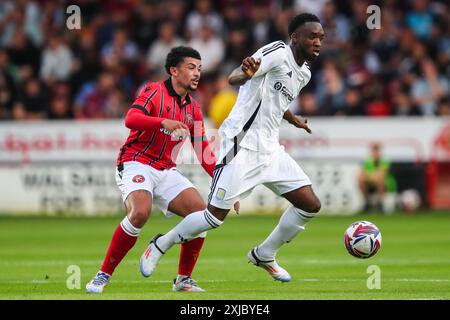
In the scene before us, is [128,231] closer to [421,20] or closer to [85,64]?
[85,64]

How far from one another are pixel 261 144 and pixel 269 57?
0.86 m

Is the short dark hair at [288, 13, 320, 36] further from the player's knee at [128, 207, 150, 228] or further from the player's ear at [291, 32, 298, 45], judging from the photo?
the player's knee at [128, 207, 150, 228]

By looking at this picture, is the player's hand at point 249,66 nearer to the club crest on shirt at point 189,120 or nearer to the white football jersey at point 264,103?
the white football jersey at point 264,103

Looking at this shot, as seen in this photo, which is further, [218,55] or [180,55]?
[218,55]

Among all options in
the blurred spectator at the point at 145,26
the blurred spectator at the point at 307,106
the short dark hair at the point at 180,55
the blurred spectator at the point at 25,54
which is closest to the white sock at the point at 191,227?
the short dark hair at the point at 180,55

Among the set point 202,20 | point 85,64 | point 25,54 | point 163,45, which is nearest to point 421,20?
point 202,20

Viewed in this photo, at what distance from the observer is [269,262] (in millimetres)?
10312

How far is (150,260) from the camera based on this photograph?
9750 mm

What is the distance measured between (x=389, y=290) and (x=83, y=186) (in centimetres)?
1266

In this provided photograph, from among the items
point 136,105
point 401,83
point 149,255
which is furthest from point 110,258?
point 401,83

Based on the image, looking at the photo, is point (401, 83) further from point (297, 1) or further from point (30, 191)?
point (30, 191)

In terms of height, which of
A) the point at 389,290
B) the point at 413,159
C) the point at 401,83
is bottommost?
the point at 389,290

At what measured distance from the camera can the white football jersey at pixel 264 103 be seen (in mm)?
9812

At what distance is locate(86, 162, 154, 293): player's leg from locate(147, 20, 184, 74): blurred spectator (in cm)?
1308
